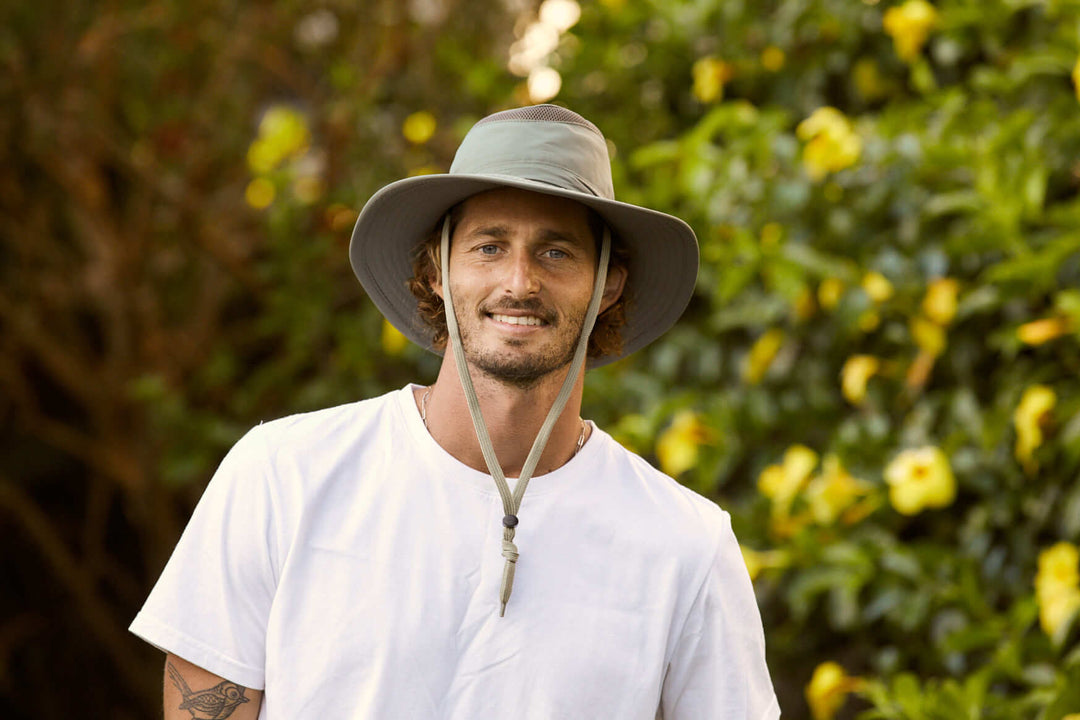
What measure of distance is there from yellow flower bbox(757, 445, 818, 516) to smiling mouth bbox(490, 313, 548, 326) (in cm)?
120

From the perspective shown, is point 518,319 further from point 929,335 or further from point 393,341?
point 393,341

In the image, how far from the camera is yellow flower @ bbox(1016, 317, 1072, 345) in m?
2.29

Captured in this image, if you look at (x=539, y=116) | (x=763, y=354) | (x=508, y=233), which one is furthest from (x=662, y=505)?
(x=763, y=354)

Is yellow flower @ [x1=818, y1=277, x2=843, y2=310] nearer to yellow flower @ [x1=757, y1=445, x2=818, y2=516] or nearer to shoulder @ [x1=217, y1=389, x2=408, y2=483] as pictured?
yellow flower @ [x1=757, y1=445, x2=818, y2=516]

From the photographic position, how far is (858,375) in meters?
2.52

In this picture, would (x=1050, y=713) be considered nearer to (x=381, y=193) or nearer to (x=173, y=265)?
(x=381, y=193)

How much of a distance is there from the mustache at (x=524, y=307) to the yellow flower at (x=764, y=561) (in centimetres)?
120

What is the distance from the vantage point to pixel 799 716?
2820mm

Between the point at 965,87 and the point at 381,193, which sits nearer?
the point at 381,193

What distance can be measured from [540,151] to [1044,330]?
127cm

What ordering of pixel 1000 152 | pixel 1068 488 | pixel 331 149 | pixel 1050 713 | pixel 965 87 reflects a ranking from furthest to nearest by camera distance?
1. pixel 331 149
2. pixel 965 87
3. pixel 1000 152
4. pixel 1068 488
5. pixel 1050 713

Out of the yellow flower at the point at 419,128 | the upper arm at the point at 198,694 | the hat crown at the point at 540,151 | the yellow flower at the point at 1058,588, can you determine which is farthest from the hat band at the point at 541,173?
the yellow flower at the point at 419,128

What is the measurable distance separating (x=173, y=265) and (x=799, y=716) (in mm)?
2585

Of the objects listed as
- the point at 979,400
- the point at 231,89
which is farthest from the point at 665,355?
the point at 231,89
